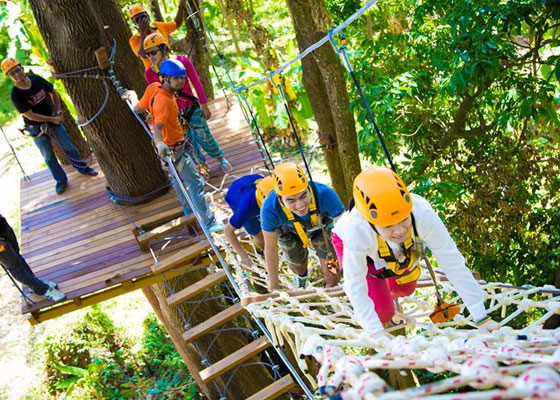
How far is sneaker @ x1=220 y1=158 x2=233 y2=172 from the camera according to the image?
5600 mm

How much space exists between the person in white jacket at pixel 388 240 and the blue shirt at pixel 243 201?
3.34 feet

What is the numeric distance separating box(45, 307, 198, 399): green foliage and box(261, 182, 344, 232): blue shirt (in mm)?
4818

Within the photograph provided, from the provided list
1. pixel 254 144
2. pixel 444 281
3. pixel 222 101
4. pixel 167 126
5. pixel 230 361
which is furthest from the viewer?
pixel 222 101

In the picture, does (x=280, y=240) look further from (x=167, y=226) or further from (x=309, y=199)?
(x=167, y=226)

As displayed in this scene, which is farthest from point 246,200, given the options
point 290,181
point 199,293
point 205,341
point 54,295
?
point 205,341

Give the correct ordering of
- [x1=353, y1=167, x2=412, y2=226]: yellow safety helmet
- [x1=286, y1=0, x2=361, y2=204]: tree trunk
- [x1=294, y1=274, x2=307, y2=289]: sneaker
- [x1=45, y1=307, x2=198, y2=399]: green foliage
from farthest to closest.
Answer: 1. [x1=45, y1=307, x2=198, y2=399]: green foliage
2. [x1=286, y1=0, x2=361, y2=204]: tree trunk
3. [x1=294, y1=274, x2=307, y2=289]: sneaker
4. [x1=353, y1=167, x2=412, y2=226]: yellow safety helmet

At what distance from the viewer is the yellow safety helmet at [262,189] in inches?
131

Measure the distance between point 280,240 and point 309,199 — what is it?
1.90 feet

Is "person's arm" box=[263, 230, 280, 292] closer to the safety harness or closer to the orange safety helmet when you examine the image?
the safety harness

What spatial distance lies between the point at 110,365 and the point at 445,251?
21.8 feet

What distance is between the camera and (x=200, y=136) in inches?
205

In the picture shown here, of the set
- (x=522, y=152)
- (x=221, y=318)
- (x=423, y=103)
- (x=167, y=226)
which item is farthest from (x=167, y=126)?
(x=522, y=152)

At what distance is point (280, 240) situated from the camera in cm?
342

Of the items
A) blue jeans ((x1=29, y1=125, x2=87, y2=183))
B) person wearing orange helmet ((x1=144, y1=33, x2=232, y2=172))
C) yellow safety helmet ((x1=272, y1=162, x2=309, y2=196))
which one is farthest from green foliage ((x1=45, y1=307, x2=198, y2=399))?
yellow safety helmet ((x1=272, y1=162, x2=309, y2=196))
